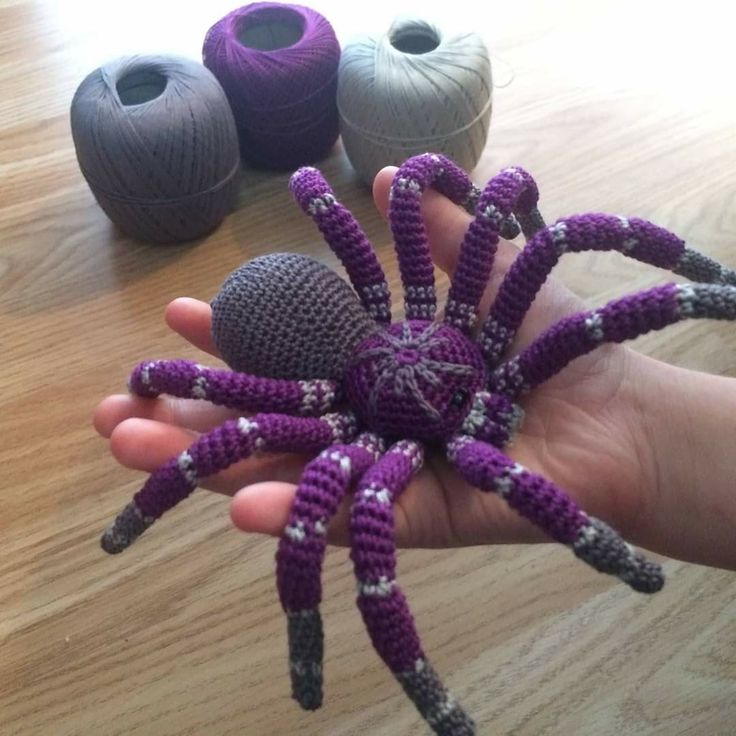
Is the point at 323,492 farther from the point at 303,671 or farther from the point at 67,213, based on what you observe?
the point at 67,213

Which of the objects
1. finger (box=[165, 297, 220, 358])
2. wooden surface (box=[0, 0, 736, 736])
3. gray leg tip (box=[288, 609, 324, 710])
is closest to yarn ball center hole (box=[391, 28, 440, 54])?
wooden surface (box=[0, 0, 736, 736])

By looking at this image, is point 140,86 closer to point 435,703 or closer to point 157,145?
point 157,145

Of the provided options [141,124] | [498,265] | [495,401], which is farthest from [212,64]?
[495,401]

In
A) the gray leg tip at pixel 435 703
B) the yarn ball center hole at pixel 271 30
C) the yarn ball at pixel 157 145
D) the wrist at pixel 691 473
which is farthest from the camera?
the yarn ball center hole at pixel 271 30

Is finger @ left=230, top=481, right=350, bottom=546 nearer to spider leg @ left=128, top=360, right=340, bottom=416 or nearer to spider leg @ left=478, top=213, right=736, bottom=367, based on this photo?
spider leg @ left=128, top=360, right=340, bottom=416

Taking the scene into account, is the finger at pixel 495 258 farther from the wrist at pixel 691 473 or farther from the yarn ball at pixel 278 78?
the yarn ball at pixel 278 78

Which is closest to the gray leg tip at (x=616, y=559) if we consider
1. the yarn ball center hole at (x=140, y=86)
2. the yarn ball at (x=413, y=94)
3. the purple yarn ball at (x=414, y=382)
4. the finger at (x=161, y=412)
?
the purple yarn ball at (x=414, y=382)
